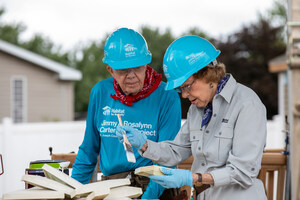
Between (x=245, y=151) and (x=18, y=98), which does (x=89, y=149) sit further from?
(x=18, y=98)

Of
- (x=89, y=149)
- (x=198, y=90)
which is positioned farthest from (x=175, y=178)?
(x=89, y=149)

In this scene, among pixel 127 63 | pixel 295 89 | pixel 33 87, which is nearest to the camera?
pixel 295 89

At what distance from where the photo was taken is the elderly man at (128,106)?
277 centimetres

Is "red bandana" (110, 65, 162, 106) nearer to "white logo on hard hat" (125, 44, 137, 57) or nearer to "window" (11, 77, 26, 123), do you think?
"white logo on hard hat" (125, 44, 137, 57)

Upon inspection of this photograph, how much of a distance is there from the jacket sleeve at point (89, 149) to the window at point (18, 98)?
14.9m

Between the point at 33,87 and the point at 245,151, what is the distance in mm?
16109

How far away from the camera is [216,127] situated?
239 cm

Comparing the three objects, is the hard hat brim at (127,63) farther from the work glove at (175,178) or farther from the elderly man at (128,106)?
the work glove at (175,178)

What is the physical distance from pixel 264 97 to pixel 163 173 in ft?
63.5

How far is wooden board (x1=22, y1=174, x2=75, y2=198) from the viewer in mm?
2100

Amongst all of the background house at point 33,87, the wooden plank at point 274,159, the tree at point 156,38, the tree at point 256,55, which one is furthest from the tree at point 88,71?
the wooden plank at point 274,159

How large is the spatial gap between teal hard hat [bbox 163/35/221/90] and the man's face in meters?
0.45

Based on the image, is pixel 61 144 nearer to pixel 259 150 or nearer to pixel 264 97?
pixel 259 150

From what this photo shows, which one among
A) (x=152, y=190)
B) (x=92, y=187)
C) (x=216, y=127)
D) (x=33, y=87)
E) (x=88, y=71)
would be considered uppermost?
(x=88, y=71)
